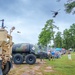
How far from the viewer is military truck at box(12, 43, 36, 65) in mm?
24869

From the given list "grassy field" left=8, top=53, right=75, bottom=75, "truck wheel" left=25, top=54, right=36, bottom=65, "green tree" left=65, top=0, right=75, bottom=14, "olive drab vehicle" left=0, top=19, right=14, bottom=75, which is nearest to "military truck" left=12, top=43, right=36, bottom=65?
"truck wheel" left=25, top=54, right=36, bottom=65

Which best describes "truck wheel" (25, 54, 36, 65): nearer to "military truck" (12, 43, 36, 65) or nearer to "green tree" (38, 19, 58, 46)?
"military truck" (12, 43, 36, 65)

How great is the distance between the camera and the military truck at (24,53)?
2487cm

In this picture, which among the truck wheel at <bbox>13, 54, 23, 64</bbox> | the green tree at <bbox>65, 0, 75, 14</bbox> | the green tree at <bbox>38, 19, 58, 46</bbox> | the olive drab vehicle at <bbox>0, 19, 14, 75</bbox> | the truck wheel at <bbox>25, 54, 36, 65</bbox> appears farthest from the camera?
the green tree at <bbox>38, 19, 58, 46</bbox>

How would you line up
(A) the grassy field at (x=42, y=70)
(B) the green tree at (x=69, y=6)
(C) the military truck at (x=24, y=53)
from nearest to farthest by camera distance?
(A) the grassy field at (x=42, y=70) < (B) the green tree at (x=69, y=6) < (C) the military truck at (x=24, y=53)

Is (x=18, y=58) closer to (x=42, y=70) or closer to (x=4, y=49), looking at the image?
(x=42, y=70)

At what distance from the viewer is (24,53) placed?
85.1ft

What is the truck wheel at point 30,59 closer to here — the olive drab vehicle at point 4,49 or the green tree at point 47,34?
the olive drab vehicle at point 4,49

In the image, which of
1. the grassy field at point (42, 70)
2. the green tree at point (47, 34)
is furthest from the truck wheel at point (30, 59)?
the green tree at point (47, 34)

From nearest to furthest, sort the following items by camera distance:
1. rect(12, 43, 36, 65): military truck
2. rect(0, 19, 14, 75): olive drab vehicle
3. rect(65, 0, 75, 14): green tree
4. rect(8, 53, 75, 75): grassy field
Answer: rect(0, 19, 14, 75): olive drab vehicle
rect(8, 53, 75, 75): grassy field
rect(65, 0, 75, 14): green tree
rect(12, 43, 36, 65): military truck

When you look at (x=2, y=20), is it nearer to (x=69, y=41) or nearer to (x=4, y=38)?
(x=4, y=38)

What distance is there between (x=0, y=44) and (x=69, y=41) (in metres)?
101

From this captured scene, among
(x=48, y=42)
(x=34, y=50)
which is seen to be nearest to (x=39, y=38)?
(x=48, y=42)

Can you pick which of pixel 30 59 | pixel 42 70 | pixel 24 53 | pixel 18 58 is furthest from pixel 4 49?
pixel 24 53
